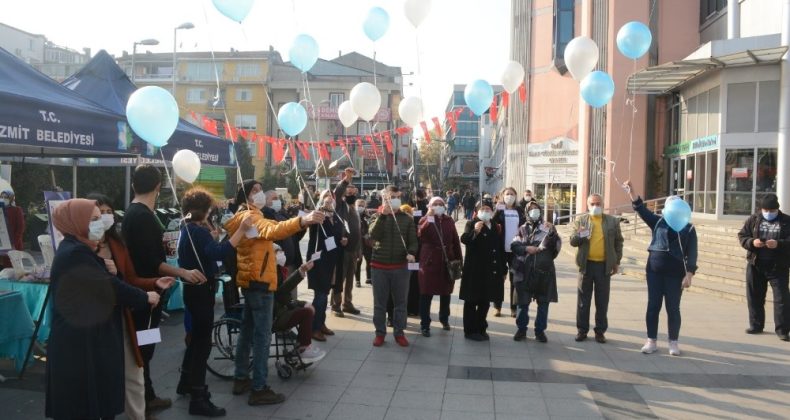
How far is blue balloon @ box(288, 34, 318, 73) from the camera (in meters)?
8.38

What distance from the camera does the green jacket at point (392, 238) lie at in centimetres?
707

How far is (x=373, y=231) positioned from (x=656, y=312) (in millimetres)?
3514

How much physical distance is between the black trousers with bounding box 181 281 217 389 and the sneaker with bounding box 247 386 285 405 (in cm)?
45

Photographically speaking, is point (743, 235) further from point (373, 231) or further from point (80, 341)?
point (80, 341)

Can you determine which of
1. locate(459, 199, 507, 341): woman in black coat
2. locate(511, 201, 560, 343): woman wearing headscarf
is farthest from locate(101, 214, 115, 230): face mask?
locate(511, 201, 560, 343): woman wearing headscarf

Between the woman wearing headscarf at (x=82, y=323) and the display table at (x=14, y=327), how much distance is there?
8.10 feet

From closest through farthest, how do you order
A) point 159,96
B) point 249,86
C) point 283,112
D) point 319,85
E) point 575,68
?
1. point 159,96
2. point 575,68
3. point 283,112
4. point 319,85
5. point 249,86

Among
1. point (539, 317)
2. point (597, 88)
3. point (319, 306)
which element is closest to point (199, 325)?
point (319, 306)

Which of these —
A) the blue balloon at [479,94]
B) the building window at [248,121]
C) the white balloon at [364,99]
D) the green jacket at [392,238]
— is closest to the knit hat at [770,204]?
the blue balloon at [479,94]

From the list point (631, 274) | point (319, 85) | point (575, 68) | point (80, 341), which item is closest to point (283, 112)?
point (575, 68)

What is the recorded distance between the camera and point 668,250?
6820 mm

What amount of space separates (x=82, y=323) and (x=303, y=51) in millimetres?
5812

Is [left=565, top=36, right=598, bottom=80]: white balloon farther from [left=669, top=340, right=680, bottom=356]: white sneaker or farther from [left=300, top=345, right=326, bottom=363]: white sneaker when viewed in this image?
[left=300, top=345, right=326, bottom=363]: white sneaker

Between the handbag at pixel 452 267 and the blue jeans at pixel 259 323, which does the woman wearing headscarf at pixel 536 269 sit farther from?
the blue jeans at pixel 259 323
